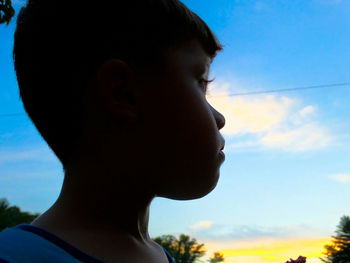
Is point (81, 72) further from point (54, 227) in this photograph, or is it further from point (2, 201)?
point (2, 201)

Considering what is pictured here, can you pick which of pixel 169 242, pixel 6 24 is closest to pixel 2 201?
pixel 169 242

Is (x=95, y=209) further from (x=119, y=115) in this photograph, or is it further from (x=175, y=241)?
(x=175, y=241)

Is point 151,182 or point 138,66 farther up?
point 138,66

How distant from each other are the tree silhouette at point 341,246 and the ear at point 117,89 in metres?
11.5

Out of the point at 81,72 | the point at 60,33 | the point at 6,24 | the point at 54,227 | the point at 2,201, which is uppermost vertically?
the point at 2,201

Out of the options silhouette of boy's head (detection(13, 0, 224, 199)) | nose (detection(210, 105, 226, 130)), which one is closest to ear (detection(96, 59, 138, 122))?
silhouette of boy's head (detection(13, 0, 224, 199))

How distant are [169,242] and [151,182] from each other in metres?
19.7

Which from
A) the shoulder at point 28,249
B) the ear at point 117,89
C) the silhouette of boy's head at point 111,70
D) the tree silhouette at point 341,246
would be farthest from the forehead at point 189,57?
the tree silhouette at point 341,246

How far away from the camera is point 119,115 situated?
833 millimetres

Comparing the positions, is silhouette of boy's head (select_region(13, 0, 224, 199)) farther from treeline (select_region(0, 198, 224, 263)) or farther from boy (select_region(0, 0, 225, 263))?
treeline (select_region(0, 198, 224, 263))

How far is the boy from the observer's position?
829mm

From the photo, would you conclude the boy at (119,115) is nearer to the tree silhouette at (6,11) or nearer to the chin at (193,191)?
the chin at (193,191)

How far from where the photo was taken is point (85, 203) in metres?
0.83

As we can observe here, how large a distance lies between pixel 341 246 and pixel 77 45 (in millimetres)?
12477
